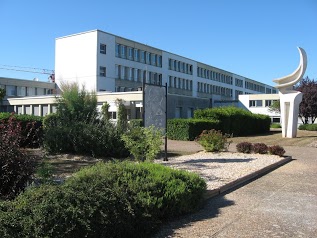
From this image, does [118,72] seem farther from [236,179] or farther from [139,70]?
[236,179]

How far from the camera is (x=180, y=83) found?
81812 mm

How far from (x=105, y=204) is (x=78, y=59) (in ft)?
195

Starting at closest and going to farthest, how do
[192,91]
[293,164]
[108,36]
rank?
1. [293,164]
2. [108,36]
3. [192,91]

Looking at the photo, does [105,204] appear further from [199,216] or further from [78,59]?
[78,59]

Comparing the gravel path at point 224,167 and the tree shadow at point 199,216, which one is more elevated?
the gravel path at point 224,167

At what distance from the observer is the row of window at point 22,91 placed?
6334 centimetres

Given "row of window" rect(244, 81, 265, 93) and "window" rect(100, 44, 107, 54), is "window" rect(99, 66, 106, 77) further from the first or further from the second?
"row of window" rect(244, 81, 265, 93)

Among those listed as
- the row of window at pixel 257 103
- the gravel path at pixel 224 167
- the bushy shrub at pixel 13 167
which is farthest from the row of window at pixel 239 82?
the bushy shrub at pixel 13 167

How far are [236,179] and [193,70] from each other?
78633 mm

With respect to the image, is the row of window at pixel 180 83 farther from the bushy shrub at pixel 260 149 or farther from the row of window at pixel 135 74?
the bushy shrub at pixel 260 149

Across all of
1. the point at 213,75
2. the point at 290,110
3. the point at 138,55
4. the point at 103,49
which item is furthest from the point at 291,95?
the point at 213,75

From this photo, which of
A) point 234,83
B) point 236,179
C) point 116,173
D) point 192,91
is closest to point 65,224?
point 116,173

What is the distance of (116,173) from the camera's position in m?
6.04

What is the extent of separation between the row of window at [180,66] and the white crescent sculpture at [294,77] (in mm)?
48298
